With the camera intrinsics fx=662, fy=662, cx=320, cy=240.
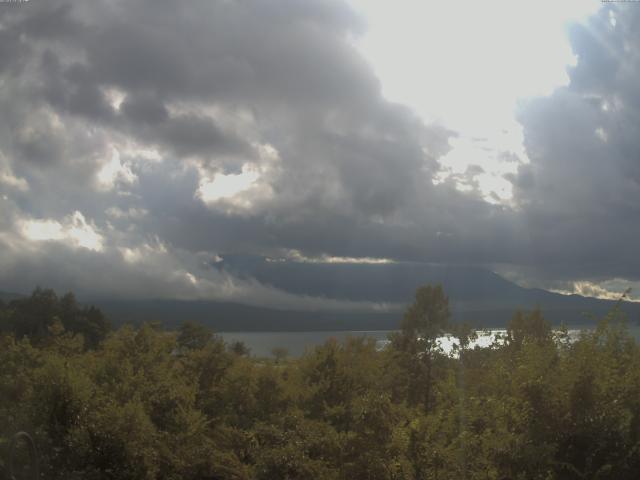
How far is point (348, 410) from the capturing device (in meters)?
19.3

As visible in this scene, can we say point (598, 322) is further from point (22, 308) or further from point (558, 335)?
point (22, 308)

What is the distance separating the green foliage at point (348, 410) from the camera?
1033cm

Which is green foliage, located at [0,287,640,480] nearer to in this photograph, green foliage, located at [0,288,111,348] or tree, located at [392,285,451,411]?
tree, located at [392,285,451,411]

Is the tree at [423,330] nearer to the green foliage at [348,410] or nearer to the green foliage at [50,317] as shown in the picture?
the green foliage at [348,410]

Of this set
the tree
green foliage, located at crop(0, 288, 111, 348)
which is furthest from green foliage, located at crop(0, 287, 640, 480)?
green foliage, located at crop(0, 288, 111, 348)

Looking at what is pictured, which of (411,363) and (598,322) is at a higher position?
(598,322)

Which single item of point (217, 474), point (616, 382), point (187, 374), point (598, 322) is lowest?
point (217, 474)

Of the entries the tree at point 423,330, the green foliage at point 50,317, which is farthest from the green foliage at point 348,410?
the green foliage at point 50,317

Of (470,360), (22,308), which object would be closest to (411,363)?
(470,360)

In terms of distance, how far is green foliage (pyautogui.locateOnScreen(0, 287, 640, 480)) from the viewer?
1033 centimetres

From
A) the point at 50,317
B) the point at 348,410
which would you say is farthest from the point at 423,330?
the point at 50,317

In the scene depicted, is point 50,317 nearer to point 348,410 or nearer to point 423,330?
point 423,330

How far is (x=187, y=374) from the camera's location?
2625 centimetres

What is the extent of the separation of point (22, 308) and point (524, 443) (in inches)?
3513
